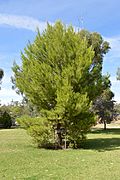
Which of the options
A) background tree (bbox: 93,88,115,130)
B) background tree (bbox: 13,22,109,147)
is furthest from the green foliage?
background tree (bbox: 13,22,109,147)

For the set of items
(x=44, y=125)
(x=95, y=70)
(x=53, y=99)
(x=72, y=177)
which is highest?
(x=95, y=70)

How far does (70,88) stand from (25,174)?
28.4 ft

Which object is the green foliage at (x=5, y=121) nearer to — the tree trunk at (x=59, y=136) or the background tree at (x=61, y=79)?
the background tree at (x=61, y=79)

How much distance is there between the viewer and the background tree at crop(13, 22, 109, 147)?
63.2 ft

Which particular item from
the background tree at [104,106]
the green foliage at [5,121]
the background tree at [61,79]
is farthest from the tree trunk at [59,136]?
the green foliage at [5,121]

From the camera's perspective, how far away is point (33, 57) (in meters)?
20.5

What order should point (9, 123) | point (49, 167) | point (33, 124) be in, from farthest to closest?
point (9, 123), point (33, 124), point (49, 167)

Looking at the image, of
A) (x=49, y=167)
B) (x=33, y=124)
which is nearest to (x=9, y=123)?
(x=33, y=124)

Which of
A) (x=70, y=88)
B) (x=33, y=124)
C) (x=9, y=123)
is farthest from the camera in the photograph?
(x=9, y=123)

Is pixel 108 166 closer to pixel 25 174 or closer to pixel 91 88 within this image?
pixel 25 174

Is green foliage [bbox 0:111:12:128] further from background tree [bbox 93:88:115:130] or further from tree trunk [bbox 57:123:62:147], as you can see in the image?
tree trunk [bbox 57:123:62:147]

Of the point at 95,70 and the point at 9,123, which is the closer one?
the point at 95,70

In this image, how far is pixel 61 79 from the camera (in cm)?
1947

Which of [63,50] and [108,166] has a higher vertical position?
[63,50]
